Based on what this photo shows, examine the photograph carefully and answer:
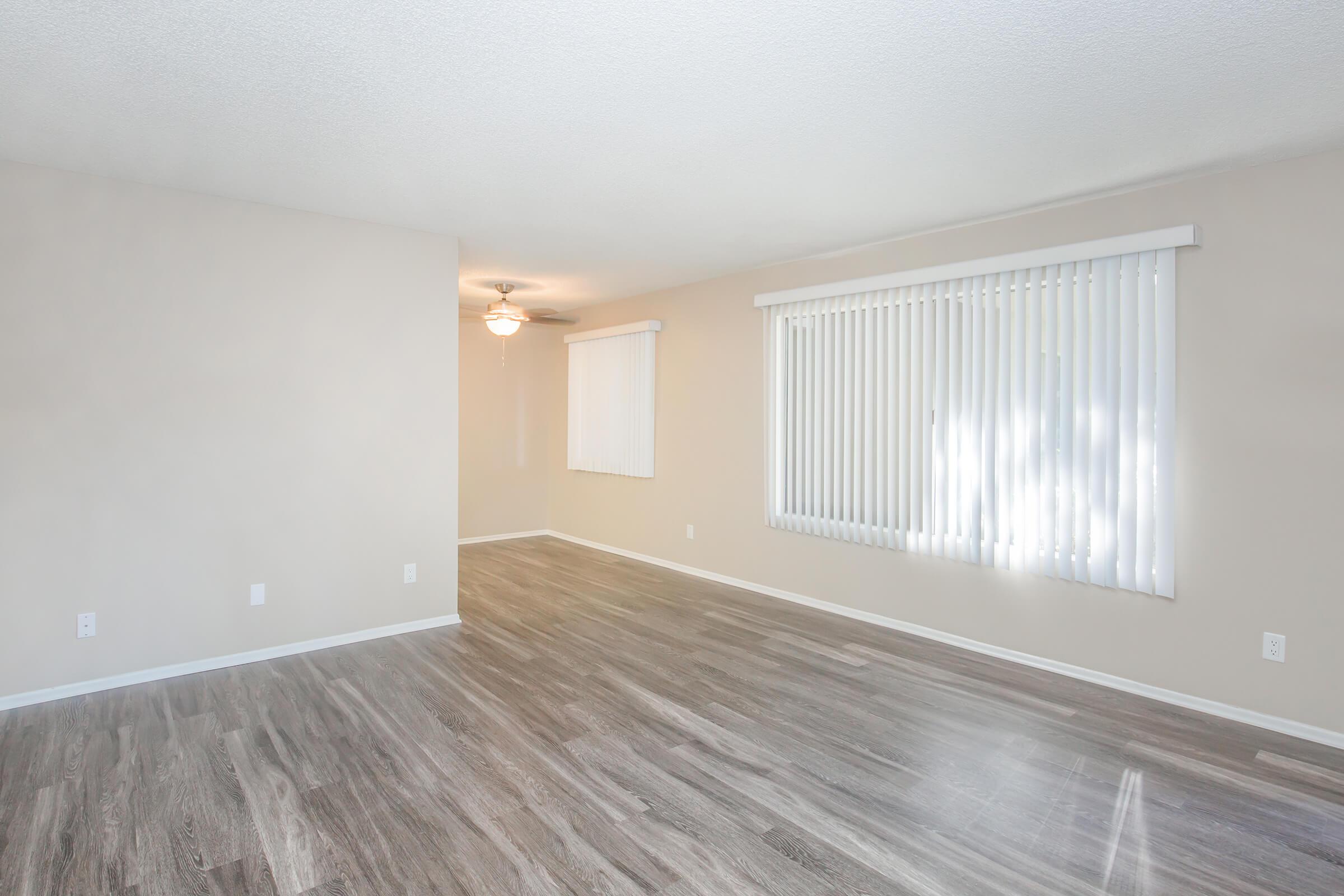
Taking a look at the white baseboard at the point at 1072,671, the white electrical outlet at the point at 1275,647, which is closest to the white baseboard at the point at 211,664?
the white baseboard at the point at 1072,671

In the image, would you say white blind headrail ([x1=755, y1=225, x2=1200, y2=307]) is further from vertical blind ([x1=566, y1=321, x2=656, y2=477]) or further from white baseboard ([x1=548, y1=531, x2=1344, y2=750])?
white baseboard ([x1=548, y1=531, x2=1344, y2=750])

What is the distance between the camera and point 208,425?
3732 millimetres

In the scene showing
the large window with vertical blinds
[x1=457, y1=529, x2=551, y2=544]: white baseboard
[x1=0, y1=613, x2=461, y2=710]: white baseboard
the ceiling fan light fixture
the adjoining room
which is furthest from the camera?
[x1=457, y1=529, x2=551, y2=544]: white baseboard

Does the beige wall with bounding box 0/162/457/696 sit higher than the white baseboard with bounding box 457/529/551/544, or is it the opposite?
the beige wall with bounding box 0/162/457/696

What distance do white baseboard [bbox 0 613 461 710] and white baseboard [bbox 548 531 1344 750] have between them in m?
2.41

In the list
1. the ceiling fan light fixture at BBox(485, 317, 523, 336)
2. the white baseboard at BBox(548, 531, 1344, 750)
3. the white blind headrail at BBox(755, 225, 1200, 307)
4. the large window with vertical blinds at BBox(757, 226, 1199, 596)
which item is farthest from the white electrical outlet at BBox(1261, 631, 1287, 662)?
the ceiling fan light fixture at BBox(485, 317, 523, 336)

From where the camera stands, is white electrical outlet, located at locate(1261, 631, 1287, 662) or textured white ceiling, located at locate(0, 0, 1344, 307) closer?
textured white ceiling, located at locate(0, 0, 1344, 307)

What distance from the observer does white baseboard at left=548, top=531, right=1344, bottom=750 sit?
300cm

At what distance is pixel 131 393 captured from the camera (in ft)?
11.5

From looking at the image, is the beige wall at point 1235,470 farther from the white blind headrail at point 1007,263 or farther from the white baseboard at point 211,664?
the white baseboard at point 211,664

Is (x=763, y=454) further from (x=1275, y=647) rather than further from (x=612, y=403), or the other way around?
(x=1275, y=647)

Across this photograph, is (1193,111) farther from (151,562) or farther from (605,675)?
(151,562)

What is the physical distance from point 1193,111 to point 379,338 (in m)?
4.27

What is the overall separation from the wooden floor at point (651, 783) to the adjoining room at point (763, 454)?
0.07ft
